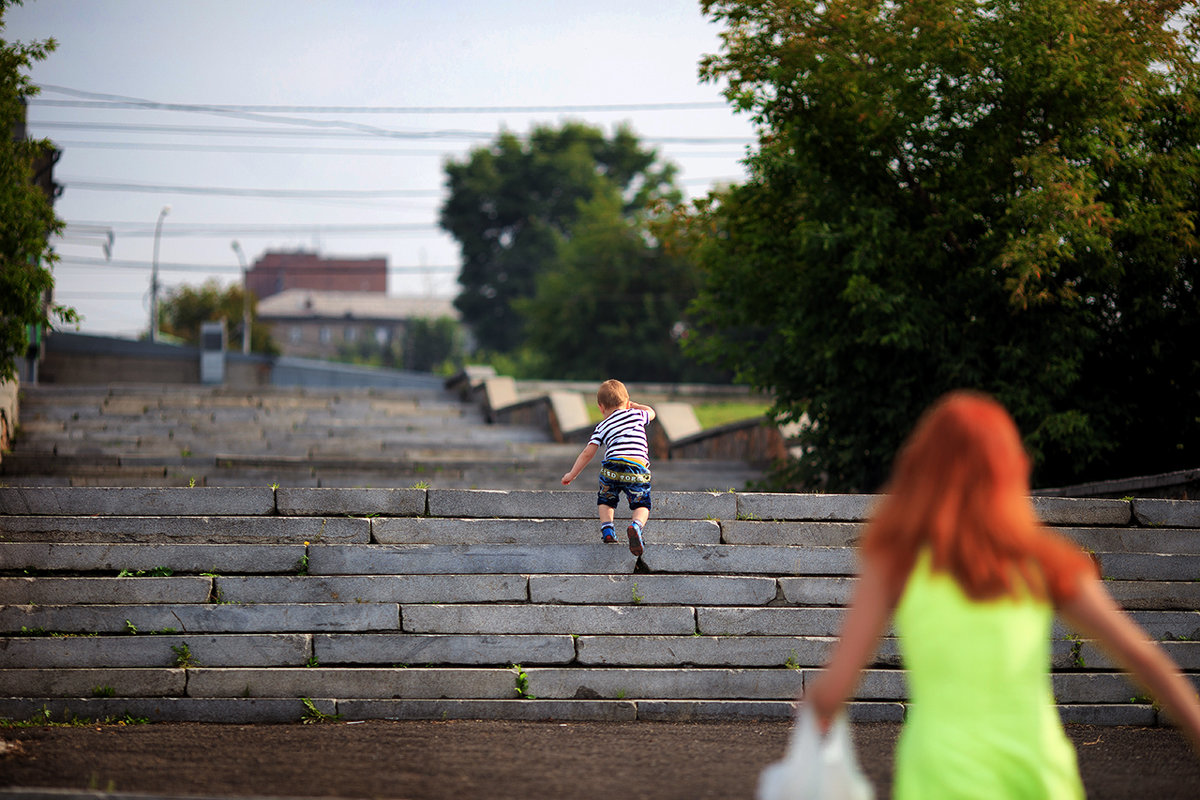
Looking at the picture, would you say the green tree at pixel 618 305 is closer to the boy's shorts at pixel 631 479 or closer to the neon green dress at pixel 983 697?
the boy's shorts at pixel 631 479

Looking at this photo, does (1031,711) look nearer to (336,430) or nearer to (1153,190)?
(1153,190)

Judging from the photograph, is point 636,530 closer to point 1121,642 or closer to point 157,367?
point 1121,642

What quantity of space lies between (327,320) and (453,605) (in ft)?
307

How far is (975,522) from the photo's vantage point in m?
2.62

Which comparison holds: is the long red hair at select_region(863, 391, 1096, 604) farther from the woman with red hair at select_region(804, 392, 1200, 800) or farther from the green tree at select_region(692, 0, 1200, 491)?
the green tree at select_region(692, 0, 1200, 491)

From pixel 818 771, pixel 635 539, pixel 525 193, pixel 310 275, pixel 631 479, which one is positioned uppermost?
pixel 310 275

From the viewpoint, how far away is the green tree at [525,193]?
185ft

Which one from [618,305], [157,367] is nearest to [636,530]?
[157,367]

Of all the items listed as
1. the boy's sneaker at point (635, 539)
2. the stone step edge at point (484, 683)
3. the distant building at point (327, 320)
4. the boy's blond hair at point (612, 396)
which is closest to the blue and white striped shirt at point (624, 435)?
the boy's blond hair at point (612, 396)

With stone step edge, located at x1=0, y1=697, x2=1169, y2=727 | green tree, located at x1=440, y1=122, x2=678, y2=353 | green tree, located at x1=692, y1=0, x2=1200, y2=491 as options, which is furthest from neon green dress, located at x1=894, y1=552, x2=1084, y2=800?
green tree, located at x1=440, y1=122, x2=678, y2=353

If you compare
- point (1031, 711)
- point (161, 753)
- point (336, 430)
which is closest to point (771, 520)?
point (161, 753)

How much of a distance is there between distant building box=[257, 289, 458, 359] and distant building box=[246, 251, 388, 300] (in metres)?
6.10

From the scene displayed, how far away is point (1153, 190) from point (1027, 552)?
31.0 ft

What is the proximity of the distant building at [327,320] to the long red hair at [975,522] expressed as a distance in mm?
92791
